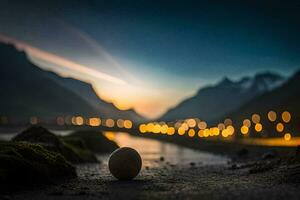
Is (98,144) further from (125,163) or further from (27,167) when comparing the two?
(27,167)

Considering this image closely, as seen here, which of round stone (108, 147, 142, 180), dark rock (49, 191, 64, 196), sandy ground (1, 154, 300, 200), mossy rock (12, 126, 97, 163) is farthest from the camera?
mossy rock (12, 126, 97, 163)

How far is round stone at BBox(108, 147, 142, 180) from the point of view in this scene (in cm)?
2202

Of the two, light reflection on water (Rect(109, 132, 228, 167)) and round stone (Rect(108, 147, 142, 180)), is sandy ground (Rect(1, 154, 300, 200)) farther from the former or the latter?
light reflection on water (Rect(109, 132, 228, 167))

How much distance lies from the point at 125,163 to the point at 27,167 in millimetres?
4929

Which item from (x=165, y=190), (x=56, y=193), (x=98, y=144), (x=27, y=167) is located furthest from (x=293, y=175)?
(x=98, y=144)

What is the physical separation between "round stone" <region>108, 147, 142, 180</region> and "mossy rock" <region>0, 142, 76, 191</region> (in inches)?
131

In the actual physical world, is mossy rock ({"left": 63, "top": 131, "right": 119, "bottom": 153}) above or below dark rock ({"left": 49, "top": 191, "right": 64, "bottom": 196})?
above

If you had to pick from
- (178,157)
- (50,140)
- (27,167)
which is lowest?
(27,167)

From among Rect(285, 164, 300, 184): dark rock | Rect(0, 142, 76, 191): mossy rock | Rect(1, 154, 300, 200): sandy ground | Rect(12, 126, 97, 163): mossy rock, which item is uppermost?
Rect(12, 126, 97, 163): mossy rock

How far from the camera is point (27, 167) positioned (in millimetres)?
20500

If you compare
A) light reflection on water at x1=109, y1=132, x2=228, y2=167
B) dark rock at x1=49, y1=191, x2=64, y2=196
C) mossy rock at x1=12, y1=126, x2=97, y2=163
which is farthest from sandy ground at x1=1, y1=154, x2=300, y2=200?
light reflection on water at x1=109, y1=132, x2=228, y2=167

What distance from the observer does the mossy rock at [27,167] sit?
1928 centimetres

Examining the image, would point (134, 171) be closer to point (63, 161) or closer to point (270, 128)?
point (63, 161)

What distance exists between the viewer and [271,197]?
15.8 metres
